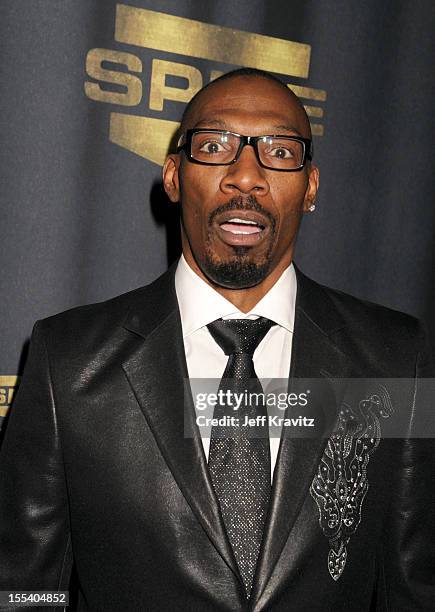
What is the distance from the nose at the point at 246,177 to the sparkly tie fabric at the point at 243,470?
41 cm

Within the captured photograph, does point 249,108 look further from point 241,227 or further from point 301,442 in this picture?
point 301,442

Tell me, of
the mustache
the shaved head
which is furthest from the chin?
the shaved head

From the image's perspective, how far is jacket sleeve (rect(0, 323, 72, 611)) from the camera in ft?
5.56

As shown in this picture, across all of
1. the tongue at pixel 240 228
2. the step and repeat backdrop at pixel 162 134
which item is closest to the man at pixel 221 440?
the tongue at pixel 240 228

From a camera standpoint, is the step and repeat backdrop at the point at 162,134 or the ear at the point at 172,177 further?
the step and repeat backdrop at the point at 162,134

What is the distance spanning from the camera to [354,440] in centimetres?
171

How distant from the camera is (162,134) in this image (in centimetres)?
224

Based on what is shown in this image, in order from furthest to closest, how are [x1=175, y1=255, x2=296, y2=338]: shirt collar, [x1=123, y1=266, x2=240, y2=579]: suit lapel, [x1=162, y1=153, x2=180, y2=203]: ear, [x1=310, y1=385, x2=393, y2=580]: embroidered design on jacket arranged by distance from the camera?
[x1=162, y1=153, x2=180, y2=203]: ear, [x1=175, y1=255, x2=296, y2=338]: shirt collar, [x1=310, y1=385, x2=393, y2=580]: embroidered design on jacket, [x1=123, y1=266, x2=240, y2=579]: suit lapel

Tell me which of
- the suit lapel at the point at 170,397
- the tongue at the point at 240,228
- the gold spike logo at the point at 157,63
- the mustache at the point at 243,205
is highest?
the gold spike logo at the point at 157,63

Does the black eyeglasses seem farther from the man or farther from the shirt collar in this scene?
the shirt collar

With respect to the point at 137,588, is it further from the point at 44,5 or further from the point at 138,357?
the point at 44,5

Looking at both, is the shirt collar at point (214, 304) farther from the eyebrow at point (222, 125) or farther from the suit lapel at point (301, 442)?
the eyebrow at point (222, 125)

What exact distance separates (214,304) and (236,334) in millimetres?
102

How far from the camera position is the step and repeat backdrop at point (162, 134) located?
6.81 ft
